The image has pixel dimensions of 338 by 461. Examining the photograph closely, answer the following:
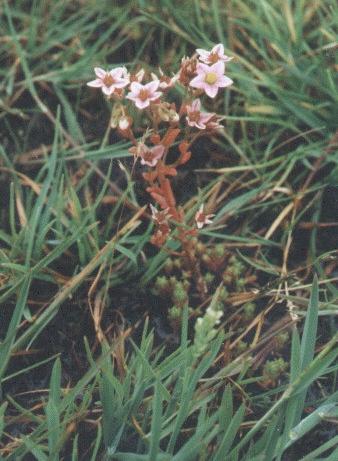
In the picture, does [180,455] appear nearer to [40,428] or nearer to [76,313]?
[40,428]

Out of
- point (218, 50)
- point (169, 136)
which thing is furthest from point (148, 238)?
point (218, 50)

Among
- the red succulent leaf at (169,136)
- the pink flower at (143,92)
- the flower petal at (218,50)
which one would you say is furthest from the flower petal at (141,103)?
the flower petal at (218,50)

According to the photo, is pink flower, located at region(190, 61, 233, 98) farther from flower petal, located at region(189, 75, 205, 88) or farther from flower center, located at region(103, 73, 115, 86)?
flower center, located at region(103, 73, 115, 86)

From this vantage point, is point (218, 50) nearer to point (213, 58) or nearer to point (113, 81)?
point (213, 58)

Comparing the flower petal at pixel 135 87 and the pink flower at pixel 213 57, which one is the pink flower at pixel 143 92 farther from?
the pink flower at pixel 213 57

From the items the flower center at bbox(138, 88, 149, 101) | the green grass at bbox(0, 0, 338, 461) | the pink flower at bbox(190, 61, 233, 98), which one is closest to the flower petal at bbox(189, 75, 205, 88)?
the pink flower at bbox(190, 61, 233, 98)

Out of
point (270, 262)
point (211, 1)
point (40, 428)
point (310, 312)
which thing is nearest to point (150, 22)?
point (211, 1)
